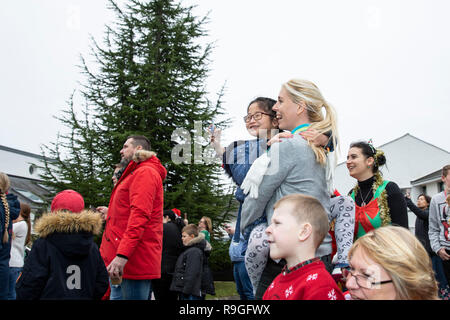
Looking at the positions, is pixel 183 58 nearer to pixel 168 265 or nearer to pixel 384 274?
pixel 168 265

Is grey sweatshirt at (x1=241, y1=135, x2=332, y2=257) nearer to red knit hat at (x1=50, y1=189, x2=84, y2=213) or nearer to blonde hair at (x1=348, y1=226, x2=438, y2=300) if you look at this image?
blonde hair at (x1=348, y1=226, x2=438, y2=300)

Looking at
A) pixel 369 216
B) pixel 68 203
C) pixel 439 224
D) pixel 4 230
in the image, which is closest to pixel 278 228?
pixel 369 216

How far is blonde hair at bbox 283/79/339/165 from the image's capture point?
2.65 metres

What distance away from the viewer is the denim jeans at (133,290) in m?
3.86

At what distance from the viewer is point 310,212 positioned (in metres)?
2.24

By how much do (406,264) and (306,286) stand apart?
0.48 meters

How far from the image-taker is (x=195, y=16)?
13.3m

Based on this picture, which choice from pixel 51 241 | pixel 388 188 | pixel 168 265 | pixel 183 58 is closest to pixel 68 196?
pixel 51 241

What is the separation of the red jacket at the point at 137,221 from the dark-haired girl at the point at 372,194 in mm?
1920

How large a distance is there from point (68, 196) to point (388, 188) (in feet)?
9.29

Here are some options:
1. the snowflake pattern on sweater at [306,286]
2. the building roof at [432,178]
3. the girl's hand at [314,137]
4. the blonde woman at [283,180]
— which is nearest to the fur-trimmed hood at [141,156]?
the blonde woman at [283,180]

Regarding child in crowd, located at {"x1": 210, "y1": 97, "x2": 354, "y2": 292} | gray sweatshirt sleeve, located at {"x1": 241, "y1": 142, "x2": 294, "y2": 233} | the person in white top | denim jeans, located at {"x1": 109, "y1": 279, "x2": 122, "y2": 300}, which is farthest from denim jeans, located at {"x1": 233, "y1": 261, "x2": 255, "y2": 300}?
the person in white top

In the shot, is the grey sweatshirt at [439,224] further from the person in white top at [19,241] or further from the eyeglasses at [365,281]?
the person in white top at [19,241]

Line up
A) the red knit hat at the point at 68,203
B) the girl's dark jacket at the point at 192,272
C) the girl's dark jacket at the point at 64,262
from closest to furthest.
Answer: the girl's dark jacket at the point at 64,262
the red knit hat at the point at 68,203
the girl's dark jacket at the point at 192,272
